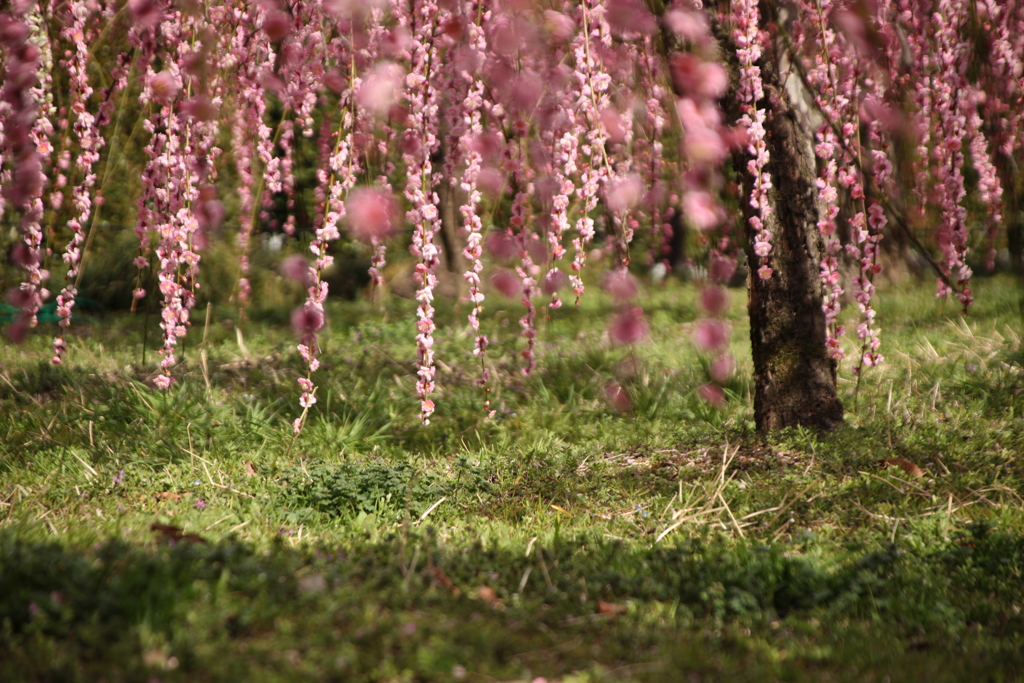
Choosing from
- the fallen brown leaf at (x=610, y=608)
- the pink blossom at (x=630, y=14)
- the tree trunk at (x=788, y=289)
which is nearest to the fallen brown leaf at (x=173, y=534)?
the fallen brown leaf at (x=610, y=608)

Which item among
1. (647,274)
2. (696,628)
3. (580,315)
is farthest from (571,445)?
(647,274)

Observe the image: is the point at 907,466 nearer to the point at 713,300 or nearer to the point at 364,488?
the point at 713,300

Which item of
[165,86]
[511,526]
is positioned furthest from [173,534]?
[165,86]

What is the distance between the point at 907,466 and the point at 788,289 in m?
0.85

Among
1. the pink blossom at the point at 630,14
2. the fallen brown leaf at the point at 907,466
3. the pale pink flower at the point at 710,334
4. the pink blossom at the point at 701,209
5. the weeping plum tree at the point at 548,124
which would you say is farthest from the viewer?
the fallen brown leaf at the point at 907,466

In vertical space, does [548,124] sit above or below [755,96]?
below

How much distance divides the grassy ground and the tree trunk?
0.19 m

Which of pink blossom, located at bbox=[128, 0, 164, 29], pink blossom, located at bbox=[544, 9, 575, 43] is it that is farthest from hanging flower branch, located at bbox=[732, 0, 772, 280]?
pink blossom, located at bbox=[128, 0, 164, 29]

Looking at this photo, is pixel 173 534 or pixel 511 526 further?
pixel 511 526

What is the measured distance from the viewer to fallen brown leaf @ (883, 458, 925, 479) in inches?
126

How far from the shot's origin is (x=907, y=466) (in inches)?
129

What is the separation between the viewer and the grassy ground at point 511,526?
1858 mm

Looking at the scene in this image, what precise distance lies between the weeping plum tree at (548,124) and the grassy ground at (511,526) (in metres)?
0.41

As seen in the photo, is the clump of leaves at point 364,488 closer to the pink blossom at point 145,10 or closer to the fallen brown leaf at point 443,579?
the fallen brown leaf at point 443,579
